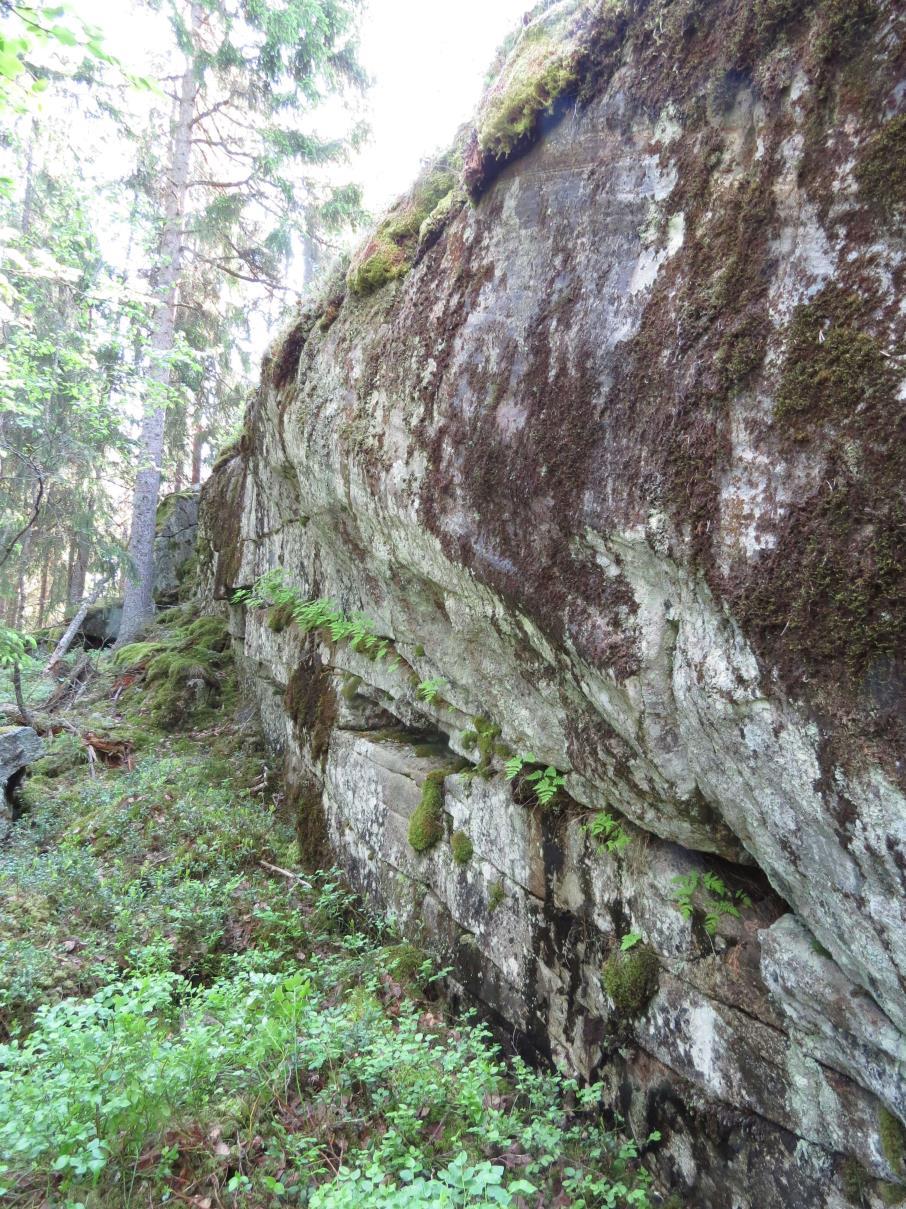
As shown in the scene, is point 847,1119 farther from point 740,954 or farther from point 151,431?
point 151,431

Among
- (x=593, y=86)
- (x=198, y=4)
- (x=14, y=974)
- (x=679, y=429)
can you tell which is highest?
(x=198, y=4)

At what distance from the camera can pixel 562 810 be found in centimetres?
411

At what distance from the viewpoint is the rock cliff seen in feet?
7.29

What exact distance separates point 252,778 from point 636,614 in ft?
22.2

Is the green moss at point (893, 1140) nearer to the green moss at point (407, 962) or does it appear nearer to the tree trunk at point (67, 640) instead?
the green moss at point (407, 962)

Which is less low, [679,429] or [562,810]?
[679,429]

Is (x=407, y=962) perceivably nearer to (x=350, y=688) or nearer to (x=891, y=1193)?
(x=350, y=688)

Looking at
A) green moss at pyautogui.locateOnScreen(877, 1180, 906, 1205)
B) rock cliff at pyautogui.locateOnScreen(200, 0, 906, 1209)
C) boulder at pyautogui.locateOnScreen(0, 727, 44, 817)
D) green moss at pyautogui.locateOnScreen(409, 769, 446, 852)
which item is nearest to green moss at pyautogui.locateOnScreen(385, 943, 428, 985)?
rock cliff at pyautogui.locateOnScreen(200, 0, 906, 1209)

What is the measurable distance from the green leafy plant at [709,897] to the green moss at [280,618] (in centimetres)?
620

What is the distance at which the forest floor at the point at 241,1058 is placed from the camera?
9.16 feet

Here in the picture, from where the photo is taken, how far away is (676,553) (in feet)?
8.96

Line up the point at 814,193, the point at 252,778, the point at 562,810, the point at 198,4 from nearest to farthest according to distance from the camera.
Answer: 1. the point at 814,193
2. the point at 562,810
3. the point at 252,778
4. the point at 198,4

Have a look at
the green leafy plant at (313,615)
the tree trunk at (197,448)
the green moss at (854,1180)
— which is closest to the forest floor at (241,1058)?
the green moss at (854,1180)

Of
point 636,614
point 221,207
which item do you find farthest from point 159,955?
point 221,207
